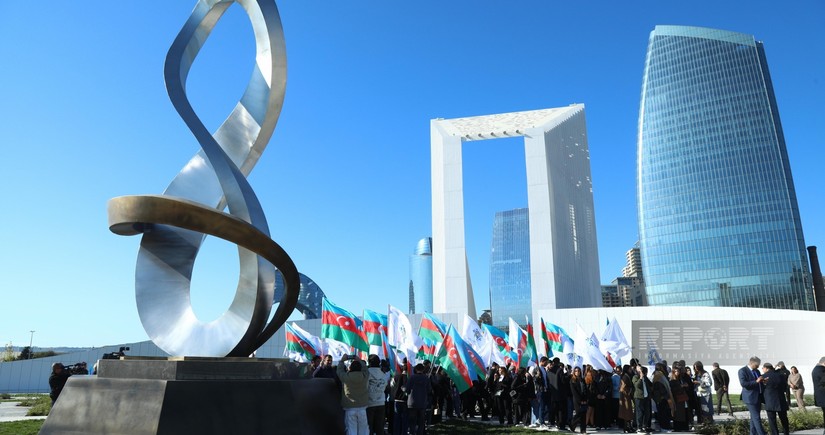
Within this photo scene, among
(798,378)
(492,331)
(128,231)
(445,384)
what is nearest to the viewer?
(128,231)

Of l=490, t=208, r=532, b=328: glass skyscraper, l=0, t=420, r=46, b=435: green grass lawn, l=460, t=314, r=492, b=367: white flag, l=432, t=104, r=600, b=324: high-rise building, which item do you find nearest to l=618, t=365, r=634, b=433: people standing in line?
l=460, t=314, r=492, b=367: white flag

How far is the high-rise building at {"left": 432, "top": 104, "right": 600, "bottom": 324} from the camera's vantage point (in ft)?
121

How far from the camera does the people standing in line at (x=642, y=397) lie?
11.8 metres

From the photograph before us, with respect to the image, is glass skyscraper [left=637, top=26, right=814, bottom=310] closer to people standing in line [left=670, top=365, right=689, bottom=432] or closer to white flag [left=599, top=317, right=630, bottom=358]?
white flag [left=599, top=317, right=630, bottom=358]

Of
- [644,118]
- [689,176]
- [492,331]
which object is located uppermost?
[644,118]

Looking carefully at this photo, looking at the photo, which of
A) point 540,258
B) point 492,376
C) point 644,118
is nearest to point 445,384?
point 492,376

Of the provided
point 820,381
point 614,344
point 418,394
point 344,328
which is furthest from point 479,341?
point 820,381

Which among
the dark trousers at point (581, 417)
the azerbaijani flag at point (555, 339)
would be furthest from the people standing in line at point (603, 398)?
the azerbaijani flag at point (555, 339)

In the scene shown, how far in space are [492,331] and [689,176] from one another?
2903 inches

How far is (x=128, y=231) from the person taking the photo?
896 centimetres

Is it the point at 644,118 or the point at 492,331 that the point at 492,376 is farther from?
the point at 644,118

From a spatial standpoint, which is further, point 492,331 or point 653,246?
point 653,246

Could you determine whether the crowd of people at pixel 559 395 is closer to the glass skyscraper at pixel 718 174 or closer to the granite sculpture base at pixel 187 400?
the granite sculpture base at pixel 187 400

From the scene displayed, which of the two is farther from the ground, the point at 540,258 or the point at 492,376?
the point at 540,258
